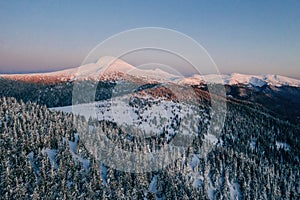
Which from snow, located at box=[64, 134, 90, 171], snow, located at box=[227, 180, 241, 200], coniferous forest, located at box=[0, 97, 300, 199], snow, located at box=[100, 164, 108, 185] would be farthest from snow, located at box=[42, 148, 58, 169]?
snow, located at box=[227, 180, 241, 200]

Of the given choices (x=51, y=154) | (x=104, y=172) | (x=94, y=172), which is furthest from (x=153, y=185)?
(x=51, y=154)

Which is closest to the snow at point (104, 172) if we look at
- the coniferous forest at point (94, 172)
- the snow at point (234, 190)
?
the coniferous forest at point (94, 172)

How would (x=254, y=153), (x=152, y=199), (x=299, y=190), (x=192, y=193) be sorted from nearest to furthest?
(x=152, y=199), (x=192, y=193), (x=299, y=190), (x=254, y=153)

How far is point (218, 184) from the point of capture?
11606 cm

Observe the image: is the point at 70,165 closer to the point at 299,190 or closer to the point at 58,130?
the point at 58,130

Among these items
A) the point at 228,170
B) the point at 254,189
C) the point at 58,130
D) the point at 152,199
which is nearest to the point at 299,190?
the point at 254,189

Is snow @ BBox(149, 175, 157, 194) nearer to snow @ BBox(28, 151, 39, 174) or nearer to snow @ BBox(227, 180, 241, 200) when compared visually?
snow @ BBox(227, 180, 241, 200)

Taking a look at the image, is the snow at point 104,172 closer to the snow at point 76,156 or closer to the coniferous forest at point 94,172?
the coniferous forest at point 94,172

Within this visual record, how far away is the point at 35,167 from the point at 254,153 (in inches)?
4928

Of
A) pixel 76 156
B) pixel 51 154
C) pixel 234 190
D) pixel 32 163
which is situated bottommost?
pixel 234 190

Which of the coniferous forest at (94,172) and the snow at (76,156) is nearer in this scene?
the coniferous forest at (94,172)

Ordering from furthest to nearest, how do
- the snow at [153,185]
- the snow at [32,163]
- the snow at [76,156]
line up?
1. the snow at [76,156]
2. the snow at [153,185]
3. the snow at [32,163]

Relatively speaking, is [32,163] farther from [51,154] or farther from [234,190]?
[234,190]

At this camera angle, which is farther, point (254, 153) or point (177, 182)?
point (254, 153)
